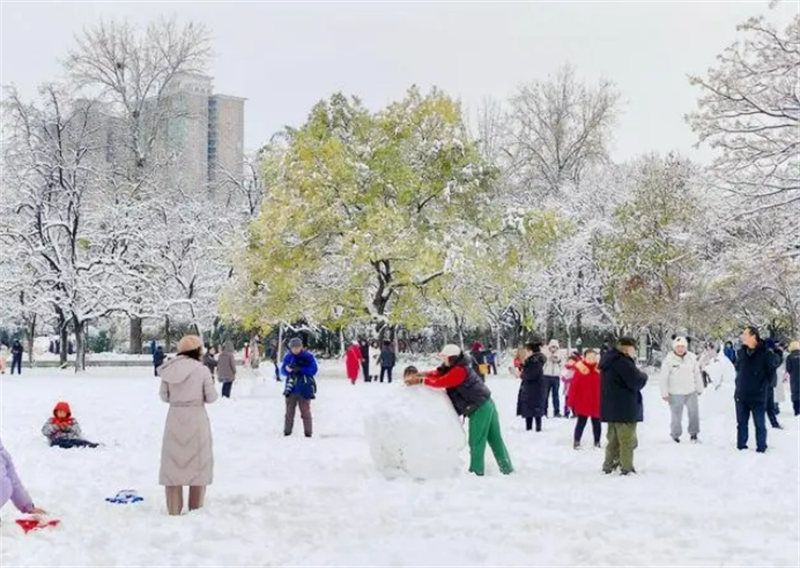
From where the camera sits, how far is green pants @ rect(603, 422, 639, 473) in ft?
37.4

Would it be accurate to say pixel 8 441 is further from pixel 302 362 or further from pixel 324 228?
pixel 324 228

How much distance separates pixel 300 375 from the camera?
14961 mm

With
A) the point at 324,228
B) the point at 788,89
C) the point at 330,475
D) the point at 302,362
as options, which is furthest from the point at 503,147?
the point at 330,475

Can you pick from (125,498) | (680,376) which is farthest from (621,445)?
(125,498)

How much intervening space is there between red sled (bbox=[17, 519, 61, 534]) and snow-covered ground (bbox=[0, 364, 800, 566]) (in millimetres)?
93

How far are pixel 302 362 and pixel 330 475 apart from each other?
3901mm

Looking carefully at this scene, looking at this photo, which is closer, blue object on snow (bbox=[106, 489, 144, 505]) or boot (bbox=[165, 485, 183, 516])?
boot (bbox=[165, 485, 183, 516])

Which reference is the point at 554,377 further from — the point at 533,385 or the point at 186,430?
the point at 186,430

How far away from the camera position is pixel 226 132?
6575 centimetres

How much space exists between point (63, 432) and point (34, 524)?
248 inches

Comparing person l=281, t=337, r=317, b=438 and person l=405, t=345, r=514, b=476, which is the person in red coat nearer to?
person l=405, t=345, r=514, b=476

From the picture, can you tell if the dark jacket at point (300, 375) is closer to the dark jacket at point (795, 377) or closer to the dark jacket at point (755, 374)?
the dark jacket at point (755, 374)

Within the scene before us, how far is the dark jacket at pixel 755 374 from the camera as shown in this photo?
1348cm

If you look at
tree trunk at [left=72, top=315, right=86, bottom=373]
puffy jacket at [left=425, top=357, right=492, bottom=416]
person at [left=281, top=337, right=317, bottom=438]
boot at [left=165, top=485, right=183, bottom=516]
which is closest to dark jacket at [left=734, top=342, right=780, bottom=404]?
puffy jacket at [left=425, top=357, right=492, bottom=416]
